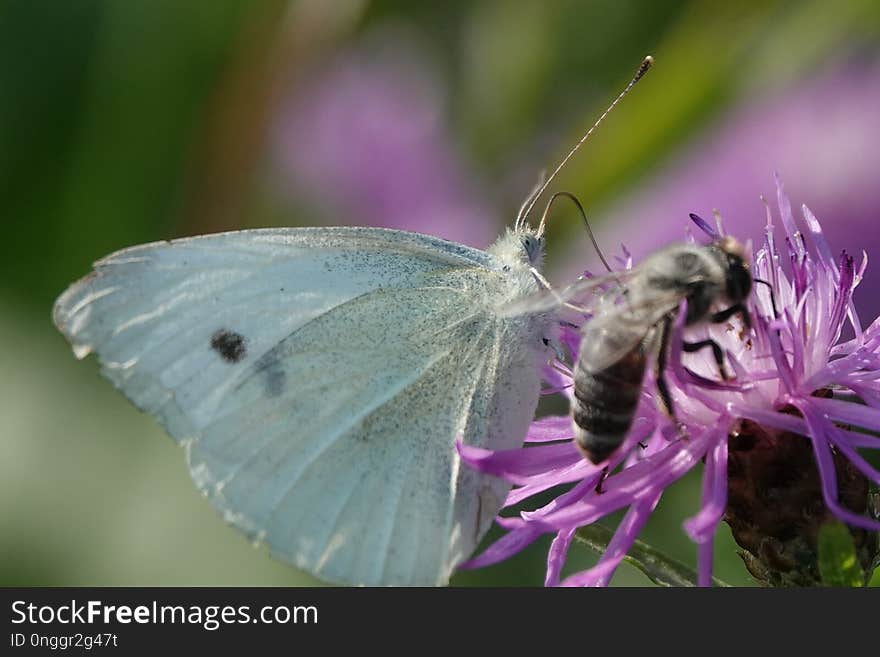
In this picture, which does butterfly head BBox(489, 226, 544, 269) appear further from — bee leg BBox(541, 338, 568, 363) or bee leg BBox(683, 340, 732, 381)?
bee leg BBox(683, 340, 732, 381)

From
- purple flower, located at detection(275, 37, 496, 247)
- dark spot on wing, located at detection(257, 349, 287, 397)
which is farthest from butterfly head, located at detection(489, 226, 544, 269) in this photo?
purple flower, located at detection(275, 37, 496, 247)

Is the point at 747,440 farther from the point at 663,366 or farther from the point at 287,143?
the point at 287,143

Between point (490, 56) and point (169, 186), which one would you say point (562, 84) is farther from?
point (169, 186)

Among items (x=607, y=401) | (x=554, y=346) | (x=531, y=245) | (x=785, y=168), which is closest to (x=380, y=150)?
(x=785, y=168)

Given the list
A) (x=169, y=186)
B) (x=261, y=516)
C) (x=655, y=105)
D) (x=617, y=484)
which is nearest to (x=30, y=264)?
(x=169, y=186)

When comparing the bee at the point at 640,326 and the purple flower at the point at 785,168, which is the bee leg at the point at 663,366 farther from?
the purple flower at the point at 785,168

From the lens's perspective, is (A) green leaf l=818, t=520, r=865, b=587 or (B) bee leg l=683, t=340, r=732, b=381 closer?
(A) green leaf l=818, t=520, r=865, b=587

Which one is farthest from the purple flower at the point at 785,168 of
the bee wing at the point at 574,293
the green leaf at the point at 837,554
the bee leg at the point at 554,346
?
the green leaf at the point at 837,554
